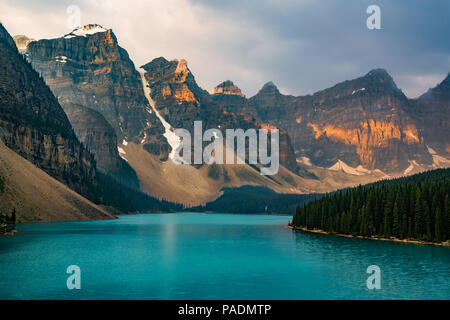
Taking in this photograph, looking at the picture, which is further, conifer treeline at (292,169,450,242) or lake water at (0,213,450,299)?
conifer treeline at (292,169,450,242)

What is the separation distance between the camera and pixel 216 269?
63.9 meters

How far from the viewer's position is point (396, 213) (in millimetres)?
108000

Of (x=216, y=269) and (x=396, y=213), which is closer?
(x=216, y=269)

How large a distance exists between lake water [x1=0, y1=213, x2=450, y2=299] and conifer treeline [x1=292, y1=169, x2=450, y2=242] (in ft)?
26.3

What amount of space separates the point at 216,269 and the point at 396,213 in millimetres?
59495

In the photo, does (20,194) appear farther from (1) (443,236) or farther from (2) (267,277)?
(1) (443,236)

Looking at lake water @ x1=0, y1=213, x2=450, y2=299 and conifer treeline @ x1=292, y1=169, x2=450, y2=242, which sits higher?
conifer treeline @ x1=292, y1=169, x2=450, y2=242

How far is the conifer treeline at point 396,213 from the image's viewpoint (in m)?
101

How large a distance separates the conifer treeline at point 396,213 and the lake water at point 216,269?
8.01m

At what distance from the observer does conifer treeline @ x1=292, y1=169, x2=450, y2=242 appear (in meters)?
101

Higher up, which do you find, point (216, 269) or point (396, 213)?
point (396, 213)
